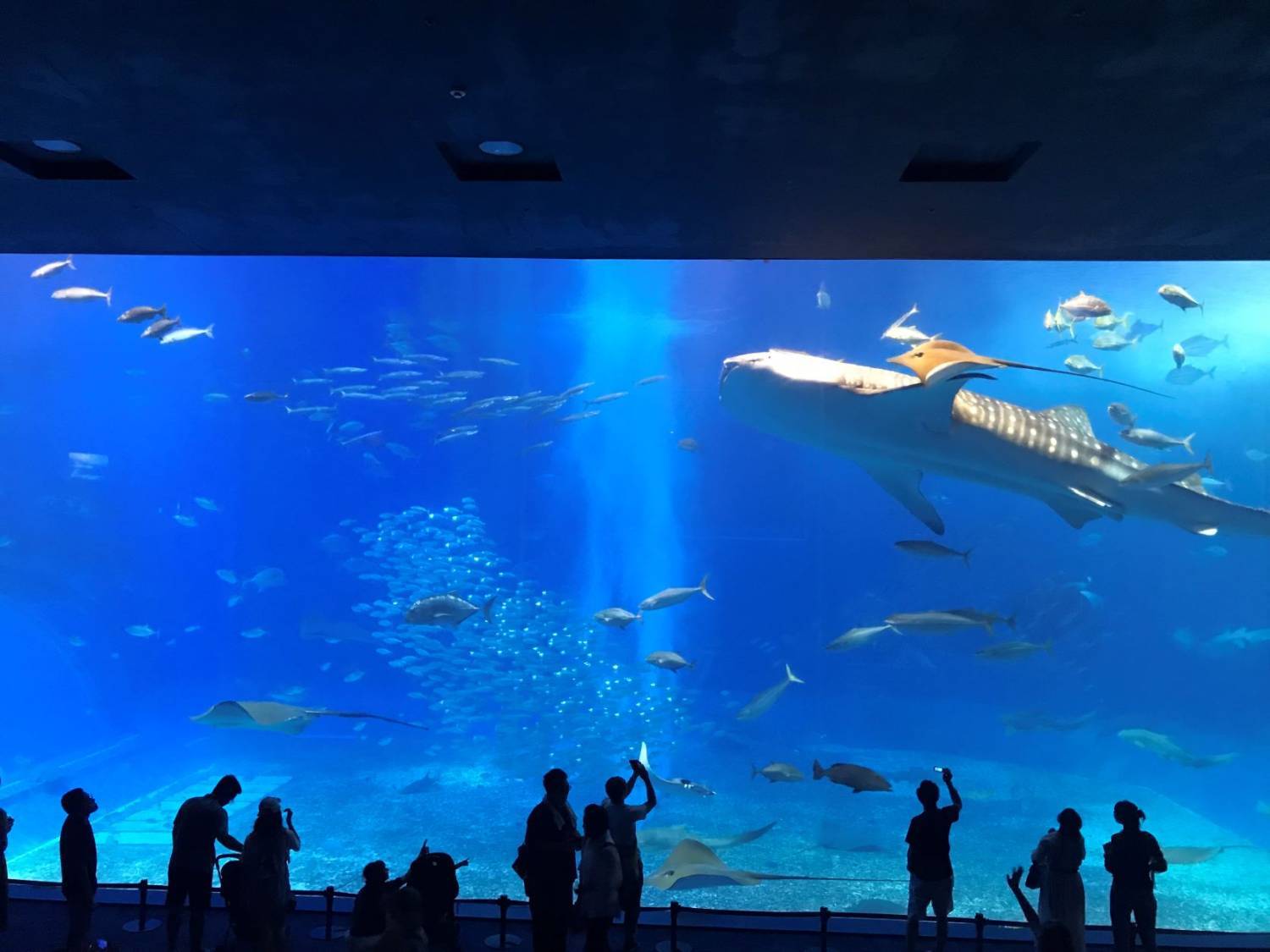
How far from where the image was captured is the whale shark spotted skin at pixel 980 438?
20.5 feet

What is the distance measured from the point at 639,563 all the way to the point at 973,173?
36.0 m

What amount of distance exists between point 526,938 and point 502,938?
0.16m

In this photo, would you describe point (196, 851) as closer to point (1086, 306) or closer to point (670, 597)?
point (670, 597)

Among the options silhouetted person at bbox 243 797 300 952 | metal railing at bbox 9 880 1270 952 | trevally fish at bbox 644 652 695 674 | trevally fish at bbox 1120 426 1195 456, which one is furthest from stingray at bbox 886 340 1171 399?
trevally fish at bbox 644 652 695 674

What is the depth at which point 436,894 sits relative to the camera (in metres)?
3.05

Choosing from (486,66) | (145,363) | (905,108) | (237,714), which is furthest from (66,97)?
(145,363)

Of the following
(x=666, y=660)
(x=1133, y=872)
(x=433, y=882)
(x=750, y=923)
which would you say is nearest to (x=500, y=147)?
(x=433, y=882)

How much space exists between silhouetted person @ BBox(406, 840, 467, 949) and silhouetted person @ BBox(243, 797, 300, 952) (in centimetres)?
77

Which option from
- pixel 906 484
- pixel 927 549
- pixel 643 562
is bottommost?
pixel 927 549

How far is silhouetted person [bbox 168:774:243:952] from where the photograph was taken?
12.1 feet

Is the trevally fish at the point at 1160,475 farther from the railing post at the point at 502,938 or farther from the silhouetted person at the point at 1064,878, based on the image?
the railing post at the point at 502,938

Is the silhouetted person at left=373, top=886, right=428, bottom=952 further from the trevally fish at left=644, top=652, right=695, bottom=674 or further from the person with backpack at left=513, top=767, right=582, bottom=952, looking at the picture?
the trevally fish at left=644, top=652, right=695, bottom=674

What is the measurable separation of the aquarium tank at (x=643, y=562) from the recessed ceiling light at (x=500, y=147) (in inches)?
130

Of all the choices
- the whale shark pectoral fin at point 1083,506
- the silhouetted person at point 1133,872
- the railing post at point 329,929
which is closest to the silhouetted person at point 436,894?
the railing post at point 329,929
